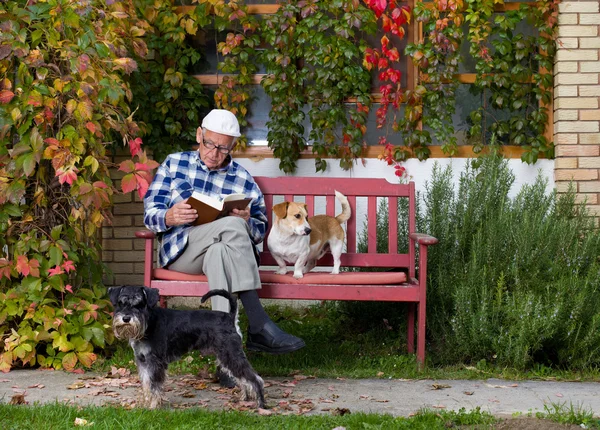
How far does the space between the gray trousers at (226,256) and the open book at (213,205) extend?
4 centimetres

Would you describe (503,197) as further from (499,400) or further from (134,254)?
(134,254)

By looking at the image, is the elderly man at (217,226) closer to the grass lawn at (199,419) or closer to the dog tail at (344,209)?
the dog tail at (344,209)

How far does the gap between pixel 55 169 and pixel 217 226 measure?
998 mm

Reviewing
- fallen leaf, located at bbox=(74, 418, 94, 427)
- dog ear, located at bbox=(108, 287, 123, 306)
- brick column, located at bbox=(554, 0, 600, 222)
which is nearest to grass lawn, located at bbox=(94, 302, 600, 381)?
dog ear, located at bbox=(108, 287, 123, 306)

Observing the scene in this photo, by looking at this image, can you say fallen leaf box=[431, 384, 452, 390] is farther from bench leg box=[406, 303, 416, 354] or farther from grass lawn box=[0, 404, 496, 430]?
bench leg box=[406, 303, 416, 354]

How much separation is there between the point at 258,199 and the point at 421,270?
1.10m

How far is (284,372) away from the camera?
4.51 m

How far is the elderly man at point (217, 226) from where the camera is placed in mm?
Result: 4230

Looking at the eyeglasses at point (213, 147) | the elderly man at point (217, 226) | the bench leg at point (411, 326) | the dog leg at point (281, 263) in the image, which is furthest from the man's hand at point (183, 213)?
the bench leg at point (411, 326)

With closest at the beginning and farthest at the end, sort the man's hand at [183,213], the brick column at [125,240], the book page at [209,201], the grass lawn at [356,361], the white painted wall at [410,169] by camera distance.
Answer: the book page at [209,201] < the man's hand at [183,213] < the grass lawn at [356,361] < the white painted wall at [410,169] < the brick column at [125,240]

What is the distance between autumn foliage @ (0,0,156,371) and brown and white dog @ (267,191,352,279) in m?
0.83

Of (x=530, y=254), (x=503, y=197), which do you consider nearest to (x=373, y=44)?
(x=503, y=197)

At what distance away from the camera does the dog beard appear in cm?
351

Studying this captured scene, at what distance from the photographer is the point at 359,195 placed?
17.0 feet
